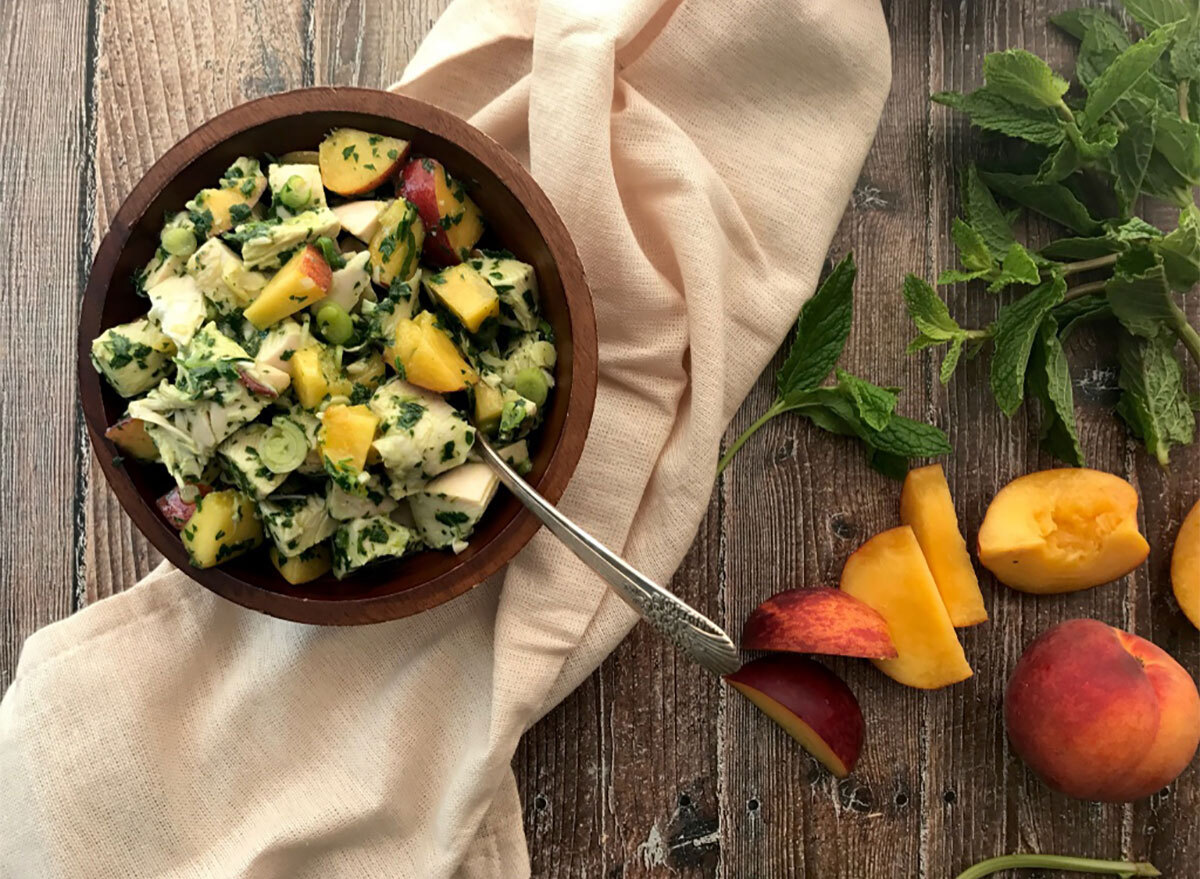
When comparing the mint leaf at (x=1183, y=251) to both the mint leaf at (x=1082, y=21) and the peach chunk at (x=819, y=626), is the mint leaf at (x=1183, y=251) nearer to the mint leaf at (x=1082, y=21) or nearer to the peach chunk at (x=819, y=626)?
the mint leaf at (x=1082, y=21)

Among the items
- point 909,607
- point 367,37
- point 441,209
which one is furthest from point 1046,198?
point 367,37

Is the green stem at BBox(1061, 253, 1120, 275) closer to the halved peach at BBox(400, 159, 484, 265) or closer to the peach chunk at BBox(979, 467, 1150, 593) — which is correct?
the peach chunk at BBox(979, 467, 1150, 593)

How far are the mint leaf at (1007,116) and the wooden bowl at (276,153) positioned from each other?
79 centimetres

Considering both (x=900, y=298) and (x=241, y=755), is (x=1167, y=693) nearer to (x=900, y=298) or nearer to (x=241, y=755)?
(x=900, y=298)

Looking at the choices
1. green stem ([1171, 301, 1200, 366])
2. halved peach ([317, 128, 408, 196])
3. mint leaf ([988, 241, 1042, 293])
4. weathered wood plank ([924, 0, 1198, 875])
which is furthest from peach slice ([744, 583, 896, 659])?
halved peach ([317, 128, 408, 196])

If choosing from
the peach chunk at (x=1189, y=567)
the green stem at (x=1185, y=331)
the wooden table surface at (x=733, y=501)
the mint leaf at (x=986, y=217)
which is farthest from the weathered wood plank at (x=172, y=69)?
the peach chunk at (x=1189, y=567)

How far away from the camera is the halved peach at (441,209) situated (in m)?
1.31

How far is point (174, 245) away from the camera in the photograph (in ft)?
4.11

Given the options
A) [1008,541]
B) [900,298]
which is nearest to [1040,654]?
Result: [1008,541]

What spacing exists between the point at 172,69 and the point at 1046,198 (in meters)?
1.43

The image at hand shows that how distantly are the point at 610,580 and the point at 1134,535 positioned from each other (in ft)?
3.13

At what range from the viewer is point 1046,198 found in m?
1.71

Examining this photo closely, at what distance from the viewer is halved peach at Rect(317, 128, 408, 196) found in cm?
131

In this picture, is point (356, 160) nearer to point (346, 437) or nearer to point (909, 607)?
point (346, 437)
